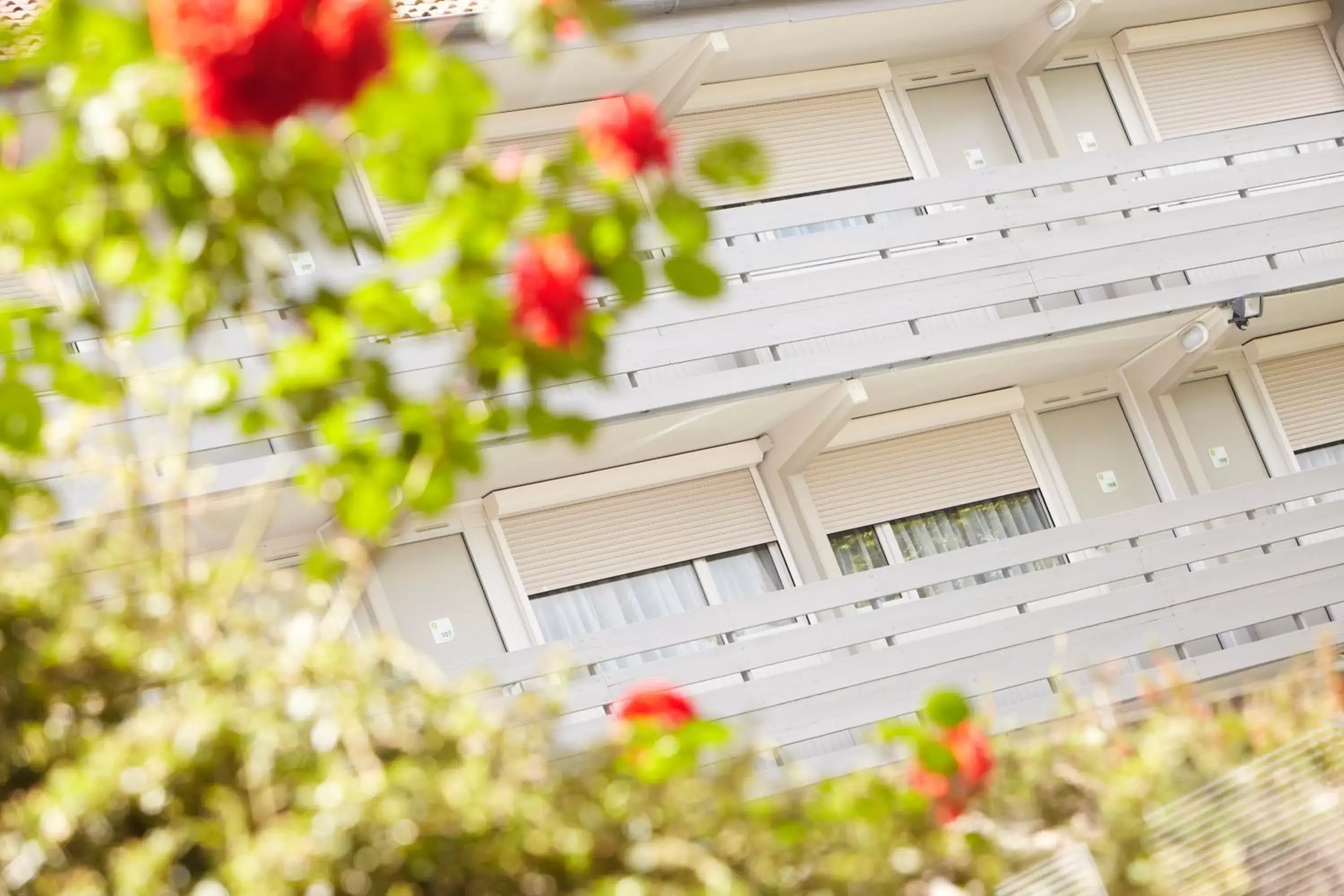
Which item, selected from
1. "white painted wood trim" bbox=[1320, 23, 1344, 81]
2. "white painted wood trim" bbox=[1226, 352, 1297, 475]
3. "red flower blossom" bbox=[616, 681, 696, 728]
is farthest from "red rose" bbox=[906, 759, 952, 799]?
Answer: "white painted wood trim" bbox=[1320, 23, 1344, 81]

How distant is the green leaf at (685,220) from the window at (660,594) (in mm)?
7609

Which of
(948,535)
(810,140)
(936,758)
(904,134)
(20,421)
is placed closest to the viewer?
(20,421)

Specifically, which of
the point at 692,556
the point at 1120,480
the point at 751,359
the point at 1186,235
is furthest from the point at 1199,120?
the point at 692,556

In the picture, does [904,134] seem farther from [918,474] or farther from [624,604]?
[624,604]

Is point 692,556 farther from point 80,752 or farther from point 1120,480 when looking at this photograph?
point 80,752

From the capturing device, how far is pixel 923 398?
36.0 ft

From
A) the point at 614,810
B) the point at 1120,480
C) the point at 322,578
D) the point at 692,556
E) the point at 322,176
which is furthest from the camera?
the point at 1120,480

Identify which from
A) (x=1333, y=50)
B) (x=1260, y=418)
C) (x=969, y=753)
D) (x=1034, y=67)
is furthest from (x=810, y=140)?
(x=969, y=753)

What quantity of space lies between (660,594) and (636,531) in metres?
0.39

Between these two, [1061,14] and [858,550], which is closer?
[858,550]

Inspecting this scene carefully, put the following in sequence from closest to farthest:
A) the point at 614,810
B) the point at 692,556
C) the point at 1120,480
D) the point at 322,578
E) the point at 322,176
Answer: the point at 322,176 < the point at 614,810 < the point at 322,578 < the point at 692,556 < the point at 1120,480

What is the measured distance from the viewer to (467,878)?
6.78ft

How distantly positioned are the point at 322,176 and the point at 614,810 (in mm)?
825

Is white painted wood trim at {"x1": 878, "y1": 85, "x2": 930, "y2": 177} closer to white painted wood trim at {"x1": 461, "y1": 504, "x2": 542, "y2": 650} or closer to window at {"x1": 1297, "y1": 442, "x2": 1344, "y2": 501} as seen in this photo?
window at {"x1": 1297, "y1": 442, "x2": 1344, "y2": 501}
